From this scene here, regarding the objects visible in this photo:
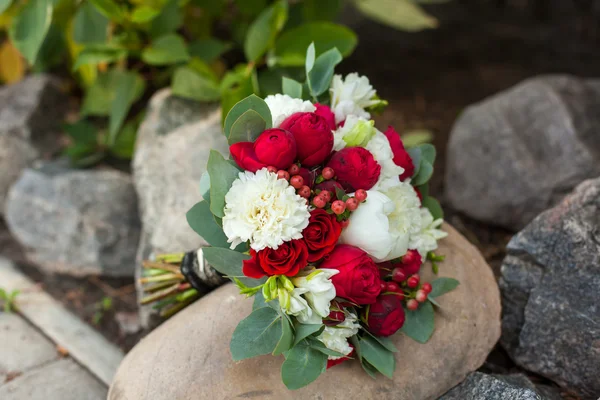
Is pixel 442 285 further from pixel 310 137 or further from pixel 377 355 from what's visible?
pixel 310 137

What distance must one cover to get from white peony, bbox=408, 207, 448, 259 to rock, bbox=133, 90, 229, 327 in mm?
637

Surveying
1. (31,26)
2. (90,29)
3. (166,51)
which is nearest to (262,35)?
(166,51)

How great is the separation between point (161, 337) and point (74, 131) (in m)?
1.23

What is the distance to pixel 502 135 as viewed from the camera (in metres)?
1.92

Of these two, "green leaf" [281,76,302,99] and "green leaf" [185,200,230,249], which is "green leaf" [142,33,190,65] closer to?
"green leaf" [281,76,302,99]

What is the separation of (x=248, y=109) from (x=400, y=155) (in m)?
0.36

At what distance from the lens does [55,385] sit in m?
1.48

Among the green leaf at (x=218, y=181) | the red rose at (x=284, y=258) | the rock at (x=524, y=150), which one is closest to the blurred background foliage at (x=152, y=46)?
the rock at (x=524, y=150)

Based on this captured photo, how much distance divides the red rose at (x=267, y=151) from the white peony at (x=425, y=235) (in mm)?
348

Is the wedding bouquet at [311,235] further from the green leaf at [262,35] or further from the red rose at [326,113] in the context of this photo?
the green leaf at [262,35]

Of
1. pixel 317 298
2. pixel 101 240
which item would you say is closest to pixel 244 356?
pixel 317 298

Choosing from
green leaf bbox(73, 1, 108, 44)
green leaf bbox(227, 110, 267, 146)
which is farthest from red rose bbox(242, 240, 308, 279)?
green leaf bbox(73, 1, 108, 44)

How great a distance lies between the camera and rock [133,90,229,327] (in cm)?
165

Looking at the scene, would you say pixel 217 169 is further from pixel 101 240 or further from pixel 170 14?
pixel 170 14
